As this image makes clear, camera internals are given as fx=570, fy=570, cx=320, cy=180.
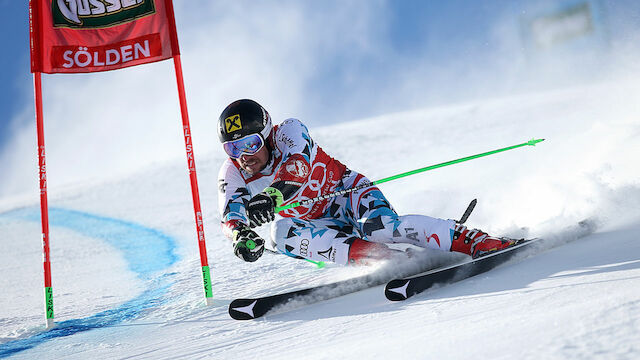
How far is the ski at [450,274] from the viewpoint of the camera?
262 cm

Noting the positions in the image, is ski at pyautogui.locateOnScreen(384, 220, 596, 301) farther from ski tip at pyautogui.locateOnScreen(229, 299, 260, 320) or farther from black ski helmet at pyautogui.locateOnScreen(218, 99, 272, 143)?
black ski helmet at pyautogui.locateOnScreen(218, 99, 272, 143)

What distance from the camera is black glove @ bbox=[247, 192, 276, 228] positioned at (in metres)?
3.03

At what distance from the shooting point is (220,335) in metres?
2.70

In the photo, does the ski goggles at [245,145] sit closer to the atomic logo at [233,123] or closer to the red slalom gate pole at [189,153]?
the atomic logo at [233,123]

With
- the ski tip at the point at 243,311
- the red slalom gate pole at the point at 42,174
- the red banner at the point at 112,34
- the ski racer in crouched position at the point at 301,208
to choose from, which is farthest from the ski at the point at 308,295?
the red banner at the point at 112,34

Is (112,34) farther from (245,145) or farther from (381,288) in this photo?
(381,288)

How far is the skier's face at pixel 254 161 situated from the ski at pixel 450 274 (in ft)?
3.89

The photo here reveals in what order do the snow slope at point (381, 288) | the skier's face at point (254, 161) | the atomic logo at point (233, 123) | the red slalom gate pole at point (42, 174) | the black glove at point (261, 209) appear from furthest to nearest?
the red slalom gate pole at point (42, 174), the skier's face at point (254, 161), the atomic logo at point (233, 123), the black glove at point (261, 209), the snow slope at point (381, 288)

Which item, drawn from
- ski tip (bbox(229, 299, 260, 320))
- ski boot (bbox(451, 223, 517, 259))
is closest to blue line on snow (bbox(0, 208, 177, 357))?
ski tip (bbox(229, 299, 260, 320))

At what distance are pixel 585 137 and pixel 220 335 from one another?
19.0 feet

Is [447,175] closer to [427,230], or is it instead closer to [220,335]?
[427,230]

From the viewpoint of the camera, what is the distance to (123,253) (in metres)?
6.25

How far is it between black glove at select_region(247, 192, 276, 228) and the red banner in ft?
4.70

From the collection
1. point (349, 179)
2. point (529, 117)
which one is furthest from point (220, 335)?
point (529, 117)
